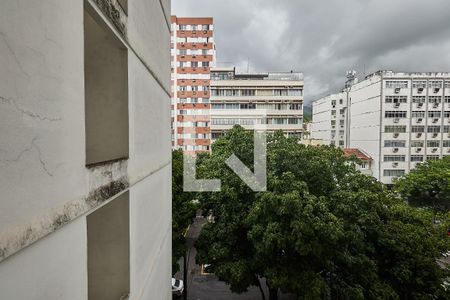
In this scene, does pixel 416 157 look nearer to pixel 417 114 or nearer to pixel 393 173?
pixel 393 173

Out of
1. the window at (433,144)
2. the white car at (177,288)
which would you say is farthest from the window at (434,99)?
the white car at (177,288)

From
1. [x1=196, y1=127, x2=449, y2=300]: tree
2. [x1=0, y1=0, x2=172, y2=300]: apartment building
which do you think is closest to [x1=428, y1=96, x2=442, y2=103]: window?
[x1=196, y1=127, x2=449, y2=300]: tree

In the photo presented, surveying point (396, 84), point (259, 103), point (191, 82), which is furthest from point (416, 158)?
point (191, 82)

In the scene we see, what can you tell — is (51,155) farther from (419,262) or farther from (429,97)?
(429,97)

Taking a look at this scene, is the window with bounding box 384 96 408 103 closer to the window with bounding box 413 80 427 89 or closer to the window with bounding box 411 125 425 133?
the window with bounding box 413 80 427 89

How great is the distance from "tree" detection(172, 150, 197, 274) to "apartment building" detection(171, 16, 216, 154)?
20736 millimetres

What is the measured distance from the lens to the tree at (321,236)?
26.1 feet

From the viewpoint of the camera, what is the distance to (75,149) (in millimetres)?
1730

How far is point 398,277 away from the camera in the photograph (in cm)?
863

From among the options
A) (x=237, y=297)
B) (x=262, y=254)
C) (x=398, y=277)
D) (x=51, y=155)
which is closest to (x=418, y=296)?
(x=398, y=277)

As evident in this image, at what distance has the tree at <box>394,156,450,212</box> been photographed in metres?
21.7

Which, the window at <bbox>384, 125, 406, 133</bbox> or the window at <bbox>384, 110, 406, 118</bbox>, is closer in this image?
the window at <bbox>384, 110, 406, 118</bbox>

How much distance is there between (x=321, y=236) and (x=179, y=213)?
6.66 m

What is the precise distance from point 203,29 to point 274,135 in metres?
28.6
